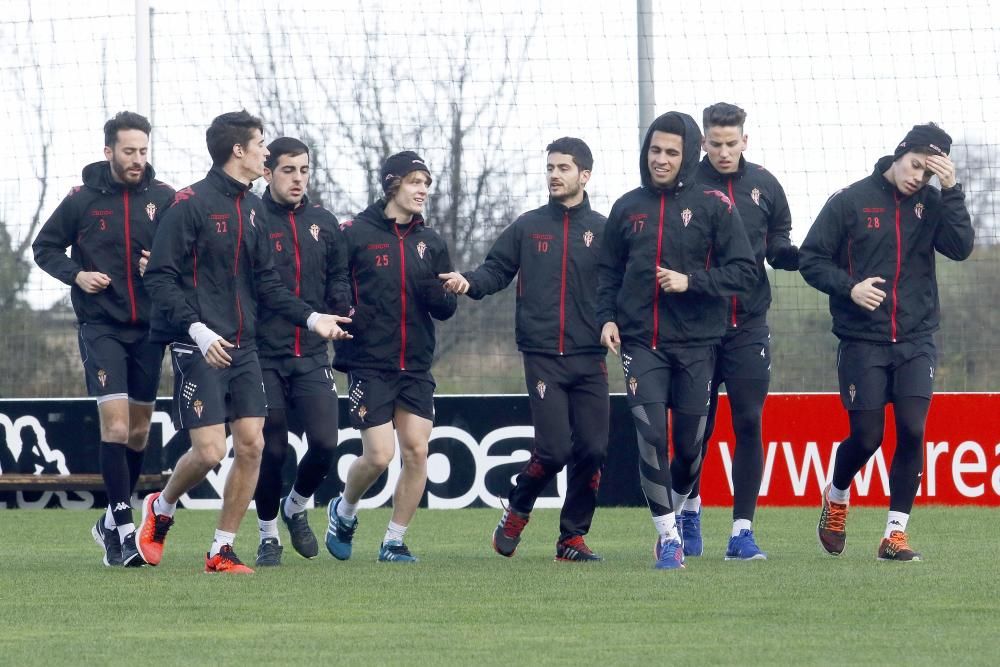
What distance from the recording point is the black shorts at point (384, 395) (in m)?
9.18

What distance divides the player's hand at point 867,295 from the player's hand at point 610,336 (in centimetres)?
114

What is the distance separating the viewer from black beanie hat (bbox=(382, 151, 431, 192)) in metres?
9.16

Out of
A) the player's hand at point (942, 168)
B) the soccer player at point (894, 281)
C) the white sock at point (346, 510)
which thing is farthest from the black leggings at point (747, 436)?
the white sock at point (346, 510)

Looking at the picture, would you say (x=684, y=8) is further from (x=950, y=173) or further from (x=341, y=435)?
(x=950, y=173)

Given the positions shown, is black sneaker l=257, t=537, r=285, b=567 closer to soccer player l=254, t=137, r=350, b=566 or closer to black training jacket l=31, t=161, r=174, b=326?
soccer player l=254, t=137, r=350, b=566

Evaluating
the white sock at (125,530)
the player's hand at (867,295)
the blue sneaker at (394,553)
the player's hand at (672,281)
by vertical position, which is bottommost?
the blue sneaker at (394,553)

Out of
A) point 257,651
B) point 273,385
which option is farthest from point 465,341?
point 257,651

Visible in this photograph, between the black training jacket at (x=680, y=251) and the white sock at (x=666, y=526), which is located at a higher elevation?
the black training jacket at (x=680, y=251)

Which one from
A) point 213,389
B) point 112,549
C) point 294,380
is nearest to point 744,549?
point 294,380

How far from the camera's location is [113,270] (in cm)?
895

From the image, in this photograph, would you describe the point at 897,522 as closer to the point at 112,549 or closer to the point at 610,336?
the point at 610,336

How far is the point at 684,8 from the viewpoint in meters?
13.9

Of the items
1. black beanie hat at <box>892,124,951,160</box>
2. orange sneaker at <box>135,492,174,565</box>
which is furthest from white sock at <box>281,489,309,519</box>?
black beanie hat at <box>892,124,951,160</box>

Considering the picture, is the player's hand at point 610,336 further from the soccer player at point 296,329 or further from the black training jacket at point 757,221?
the soccer player at point 296,329
